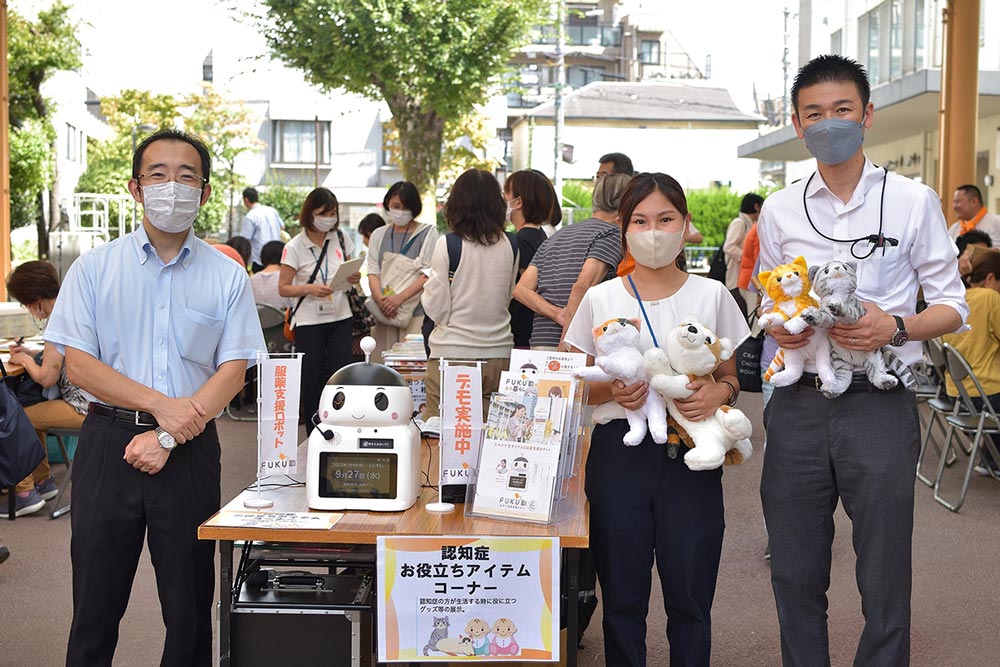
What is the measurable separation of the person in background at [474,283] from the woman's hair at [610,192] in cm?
56

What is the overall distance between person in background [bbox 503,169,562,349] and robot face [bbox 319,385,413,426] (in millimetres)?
2512

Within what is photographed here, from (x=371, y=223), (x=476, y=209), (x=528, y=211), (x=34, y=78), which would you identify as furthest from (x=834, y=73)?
(x=34, y=78)

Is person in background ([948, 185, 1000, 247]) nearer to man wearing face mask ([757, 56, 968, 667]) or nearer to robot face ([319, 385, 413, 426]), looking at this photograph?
man wearing face mask ([757, 56, 968, 667])

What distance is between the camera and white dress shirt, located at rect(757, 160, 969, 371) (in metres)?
2.73

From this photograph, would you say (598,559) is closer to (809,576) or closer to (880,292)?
(809,576)

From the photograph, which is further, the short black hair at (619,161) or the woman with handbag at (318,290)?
the woman with handbag at (318,290)

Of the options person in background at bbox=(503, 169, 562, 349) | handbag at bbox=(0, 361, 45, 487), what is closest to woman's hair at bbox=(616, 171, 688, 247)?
person in background at bbox=(503, 169, 562, 349)

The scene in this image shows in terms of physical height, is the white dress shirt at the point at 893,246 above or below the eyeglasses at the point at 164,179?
below

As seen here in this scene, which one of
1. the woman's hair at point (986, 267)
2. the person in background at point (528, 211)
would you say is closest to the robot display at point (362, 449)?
the person in background at point (528, 211)

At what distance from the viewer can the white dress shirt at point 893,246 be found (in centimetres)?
273

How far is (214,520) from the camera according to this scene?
9.40 ft

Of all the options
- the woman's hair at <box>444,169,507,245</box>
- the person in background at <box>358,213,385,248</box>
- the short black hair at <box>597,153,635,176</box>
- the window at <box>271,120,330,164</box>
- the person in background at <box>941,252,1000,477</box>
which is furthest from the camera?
the window at <box>271,120,330,164</box>

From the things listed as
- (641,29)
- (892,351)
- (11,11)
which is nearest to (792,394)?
(892,351)

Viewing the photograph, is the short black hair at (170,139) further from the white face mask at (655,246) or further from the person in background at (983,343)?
the person in background at (983,343)
